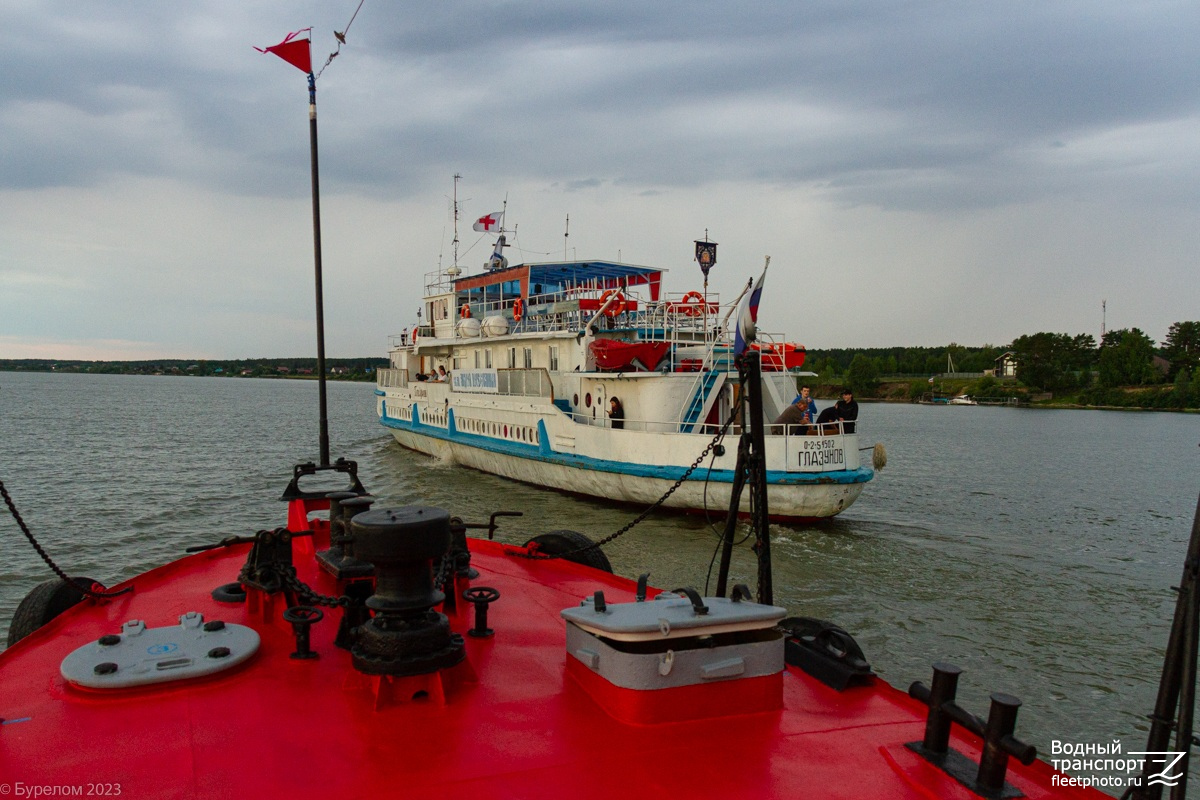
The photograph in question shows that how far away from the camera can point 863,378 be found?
110 meters

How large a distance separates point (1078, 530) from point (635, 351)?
11153 millimetres

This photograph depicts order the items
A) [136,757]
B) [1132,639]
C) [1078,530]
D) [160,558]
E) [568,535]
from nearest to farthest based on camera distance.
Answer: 1. [136,757]
2. [568,535]
3. [1132,639]
4. [160,558]
5. [1078,530]

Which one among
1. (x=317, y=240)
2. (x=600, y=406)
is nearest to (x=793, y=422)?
(x=600, y=406)

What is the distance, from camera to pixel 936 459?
30406 millimetres

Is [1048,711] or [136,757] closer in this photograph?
[136,757]

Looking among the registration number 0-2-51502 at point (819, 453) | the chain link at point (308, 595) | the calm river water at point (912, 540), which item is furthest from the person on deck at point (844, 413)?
the chain link at point (308, 595)

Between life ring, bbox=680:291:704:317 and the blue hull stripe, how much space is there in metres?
4.94

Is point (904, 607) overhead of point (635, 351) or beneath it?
beneath

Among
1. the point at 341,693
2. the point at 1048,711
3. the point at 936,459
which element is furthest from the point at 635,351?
the point at 936,459

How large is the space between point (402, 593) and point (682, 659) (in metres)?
1.37

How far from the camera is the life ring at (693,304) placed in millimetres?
19648

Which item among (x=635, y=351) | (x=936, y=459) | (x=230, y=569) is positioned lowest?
(x=936, y=459)

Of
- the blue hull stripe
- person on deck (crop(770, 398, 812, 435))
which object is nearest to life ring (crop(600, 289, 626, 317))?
the blue hull stripe

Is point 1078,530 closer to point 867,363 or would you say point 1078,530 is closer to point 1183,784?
point 1183,784
